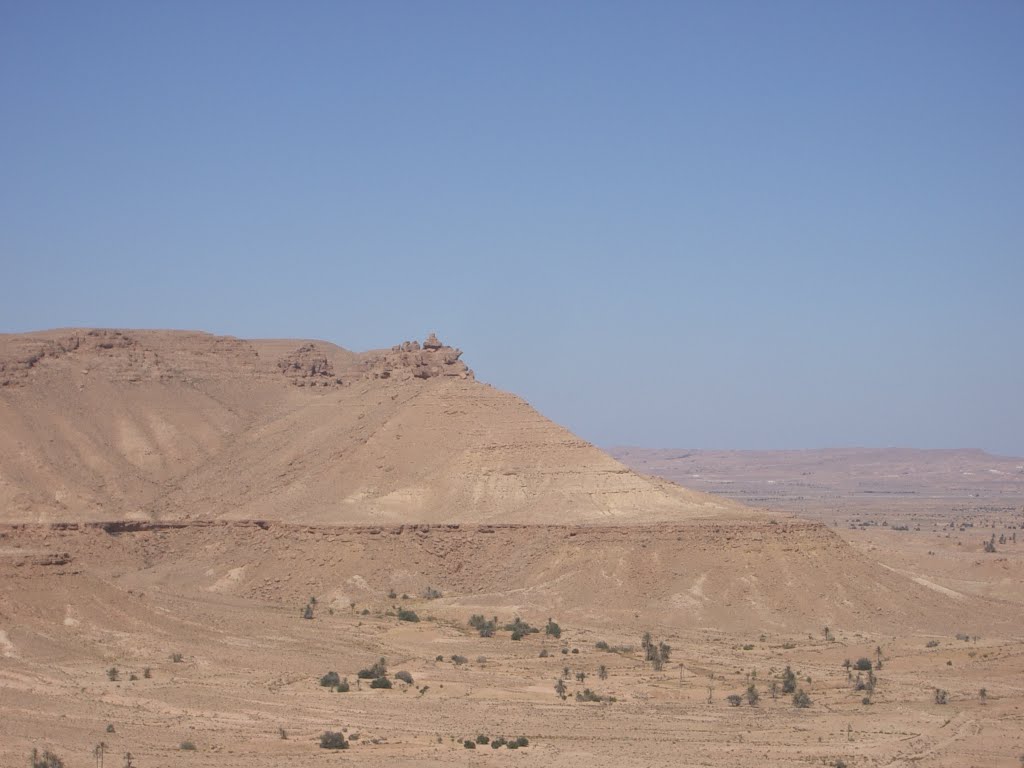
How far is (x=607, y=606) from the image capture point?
73188 millimetres

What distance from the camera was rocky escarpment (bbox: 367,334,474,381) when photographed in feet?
329

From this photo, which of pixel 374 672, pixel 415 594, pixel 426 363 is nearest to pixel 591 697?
pixel 374 672

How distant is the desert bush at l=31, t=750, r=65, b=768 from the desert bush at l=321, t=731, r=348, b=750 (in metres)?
6.87

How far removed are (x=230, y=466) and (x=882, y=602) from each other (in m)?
43.8

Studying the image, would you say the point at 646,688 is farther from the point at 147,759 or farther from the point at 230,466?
the point at 230,466

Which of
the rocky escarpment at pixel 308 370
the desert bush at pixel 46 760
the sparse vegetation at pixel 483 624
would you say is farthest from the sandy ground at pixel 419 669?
the rocky escarpment at pixel 308 370

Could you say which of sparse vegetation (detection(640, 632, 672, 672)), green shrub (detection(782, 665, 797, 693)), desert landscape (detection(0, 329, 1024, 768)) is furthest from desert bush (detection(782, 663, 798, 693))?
sparse vegetation (detection(640, 632, 672, 672))

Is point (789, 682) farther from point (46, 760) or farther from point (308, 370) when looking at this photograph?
point (308, 370)

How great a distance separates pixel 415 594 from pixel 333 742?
36385 mm

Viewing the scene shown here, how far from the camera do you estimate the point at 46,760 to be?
3878 centimetres

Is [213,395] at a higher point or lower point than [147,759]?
higher

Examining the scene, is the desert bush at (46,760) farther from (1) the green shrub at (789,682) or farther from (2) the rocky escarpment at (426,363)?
(2) the rocky escarpment at (426,363)

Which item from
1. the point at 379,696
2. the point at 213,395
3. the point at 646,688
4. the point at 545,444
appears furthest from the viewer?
the point at 213,395

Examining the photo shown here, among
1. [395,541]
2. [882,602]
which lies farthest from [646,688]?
[395,541]
